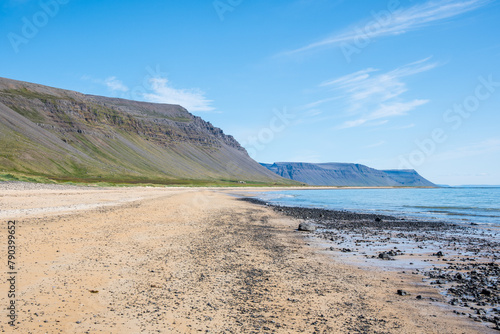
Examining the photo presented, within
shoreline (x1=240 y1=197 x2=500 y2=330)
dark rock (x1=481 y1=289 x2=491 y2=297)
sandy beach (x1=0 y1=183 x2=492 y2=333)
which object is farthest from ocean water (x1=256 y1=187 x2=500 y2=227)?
sandy beach (x1=0 y1=183 x2=492 y2=333)

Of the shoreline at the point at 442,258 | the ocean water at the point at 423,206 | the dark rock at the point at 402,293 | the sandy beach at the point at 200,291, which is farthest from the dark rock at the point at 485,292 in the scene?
the ocean water at the point at 423,206

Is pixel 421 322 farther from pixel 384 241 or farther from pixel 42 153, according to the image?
pixel 42 153

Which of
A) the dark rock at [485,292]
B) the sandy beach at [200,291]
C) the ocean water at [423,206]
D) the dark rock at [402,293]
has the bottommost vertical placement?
the sandy beach at [200,291]

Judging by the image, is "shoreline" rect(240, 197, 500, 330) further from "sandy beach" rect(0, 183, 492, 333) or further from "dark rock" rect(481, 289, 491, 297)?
"sandy beach" rect(0, 183, 492, 333)

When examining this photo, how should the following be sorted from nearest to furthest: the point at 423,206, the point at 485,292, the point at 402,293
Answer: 1. the point at 402,293
2. the point at 485,292
3. the point at 423,206

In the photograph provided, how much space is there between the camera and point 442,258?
655 inches

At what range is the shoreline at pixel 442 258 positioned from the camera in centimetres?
1025

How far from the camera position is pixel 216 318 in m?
7.97

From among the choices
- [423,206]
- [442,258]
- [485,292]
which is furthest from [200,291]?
[423,206]

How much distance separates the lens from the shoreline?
10.2 meters

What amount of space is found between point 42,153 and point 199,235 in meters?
151

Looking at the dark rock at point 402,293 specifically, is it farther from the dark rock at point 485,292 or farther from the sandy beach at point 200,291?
the dark rock at point 485,292

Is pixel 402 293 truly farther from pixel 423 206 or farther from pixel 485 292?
pixel 423 206

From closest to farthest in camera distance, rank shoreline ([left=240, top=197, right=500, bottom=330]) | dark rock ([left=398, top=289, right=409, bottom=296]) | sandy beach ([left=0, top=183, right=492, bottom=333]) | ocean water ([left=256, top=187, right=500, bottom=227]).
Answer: sandy beach ([left=0, top=183, right=492, bottom=333]) → shoreline ([left=240, top=197, right=500, bottom=330]) → dark rock ([left=398, top=289, right=409, bottom=296]) → ocean water ([left=256, top=187, right=500, bottom=227])
